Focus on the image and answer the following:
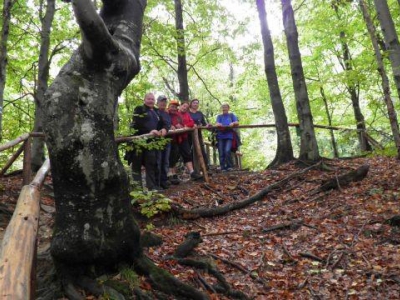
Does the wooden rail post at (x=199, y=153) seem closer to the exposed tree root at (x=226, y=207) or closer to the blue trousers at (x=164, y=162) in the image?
the blue trousers at (x=164, y=162)

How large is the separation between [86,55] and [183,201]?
4888mm

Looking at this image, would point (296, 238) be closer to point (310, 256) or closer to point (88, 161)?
point (310, 256)

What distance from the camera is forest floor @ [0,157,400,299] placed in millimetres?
4285

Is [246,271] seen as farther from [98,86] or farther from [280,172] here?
[280,172]

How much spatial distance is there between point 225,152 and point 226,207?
3710mm

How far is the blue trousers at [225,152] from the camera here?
419 inches

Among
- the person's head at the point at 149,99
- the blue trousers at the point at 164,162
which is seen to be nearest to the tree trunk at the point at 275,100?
the blue trousers at the point at 164,162

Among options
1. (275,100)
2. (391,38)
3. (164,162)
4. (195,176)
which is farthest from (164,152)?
(391,38)

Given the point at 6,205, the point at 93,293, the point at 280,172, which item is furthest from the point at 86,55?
the point at 280,172

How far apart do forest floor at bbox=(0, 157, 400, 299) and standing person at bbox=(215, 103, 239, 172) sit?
224cm

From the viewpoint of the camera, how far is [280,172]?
9562mm

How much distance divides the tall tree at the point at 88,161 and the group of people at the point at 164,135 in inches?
118

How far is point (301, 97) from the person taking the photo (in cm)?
972

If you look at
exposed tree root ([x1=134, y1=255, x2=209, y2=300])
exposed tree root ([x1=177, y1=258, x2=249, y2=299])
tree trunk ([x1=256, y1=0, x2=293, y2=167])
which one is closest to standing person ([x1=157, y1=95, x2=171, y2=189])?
tree trunk ([x1=256, y1=0, x2=293, y2=167])
